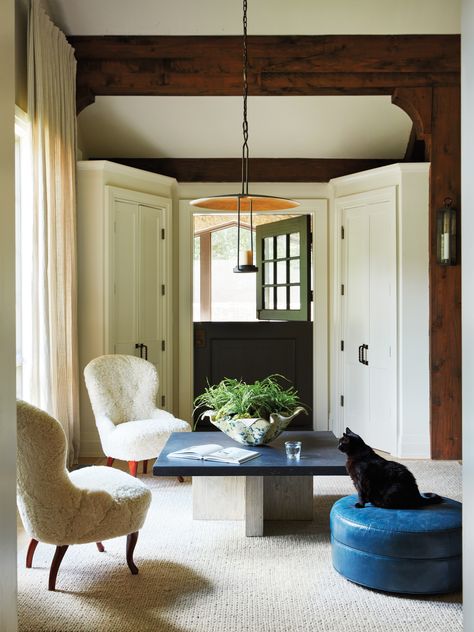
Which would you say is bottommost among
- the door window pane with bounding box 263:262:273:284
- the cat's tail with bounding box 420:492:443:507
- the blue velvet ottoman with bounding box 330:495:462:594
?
the blue velvet ottoman with bounding box 330:495:462:594

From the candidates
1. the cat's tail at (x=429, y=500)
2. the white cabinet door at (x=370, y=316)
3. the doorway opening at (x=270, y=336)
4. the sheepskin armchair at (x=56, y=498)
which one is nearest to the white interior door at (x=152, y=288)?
the doorway opening at (x=270, y=336)

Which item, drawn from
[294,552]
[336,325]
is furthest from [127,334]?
[294,552]

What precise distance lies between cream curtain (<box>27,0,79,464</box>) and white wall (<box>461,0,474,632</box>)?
9.75 feet

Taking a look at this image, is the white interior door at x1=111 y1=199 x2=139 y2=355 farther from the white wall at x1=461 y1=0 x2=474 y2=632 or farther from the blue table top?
the white wall at x1=461 y1=0 x2=474 y2=632

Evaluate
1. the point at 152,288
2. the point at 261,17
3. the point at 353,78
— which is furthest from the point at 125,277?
the point at 353,78

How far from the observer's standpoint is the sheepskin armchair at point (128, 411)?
431cm

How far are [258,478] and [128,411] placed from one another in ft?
5.15

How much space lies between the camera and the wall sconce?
511cm

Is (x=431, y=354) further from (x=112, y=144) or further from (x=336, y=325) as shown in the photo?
(x=112, y=144)

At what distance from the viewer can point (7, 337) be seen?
1691mm

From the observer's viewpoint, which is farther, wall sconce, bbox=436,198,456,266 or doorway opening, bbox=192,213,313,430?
doorway opening, bbox=192,213,313,430

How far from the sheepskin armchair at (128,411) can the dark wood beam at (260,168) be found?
2.17m

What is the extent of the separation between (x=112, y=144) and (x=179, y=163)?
2.08 ft

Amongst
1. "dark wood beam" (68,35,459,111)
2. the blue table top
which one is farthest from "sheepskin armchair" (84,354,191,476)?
"dark wood beam" (68,35,459,111)
